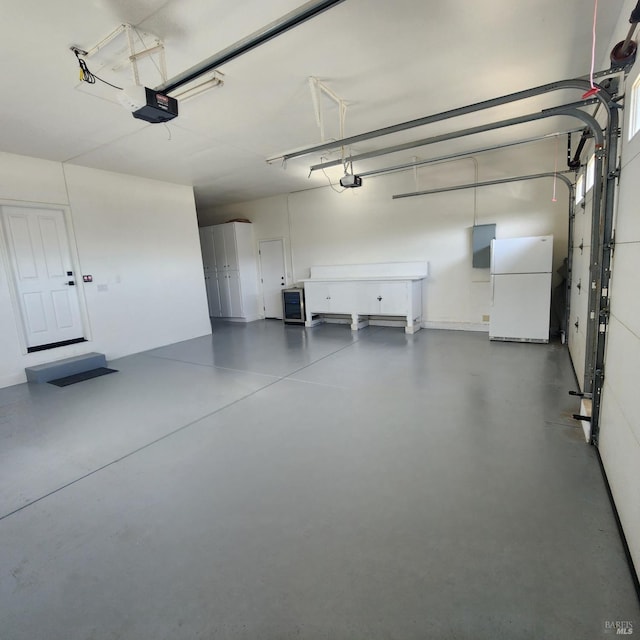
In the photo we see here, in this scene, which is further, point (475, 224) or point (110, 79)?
point (475, 224)

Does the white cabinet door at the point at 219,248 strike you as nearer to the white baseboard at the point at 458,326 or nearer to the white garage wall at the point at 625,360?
the white baseboard at the point at 458,326

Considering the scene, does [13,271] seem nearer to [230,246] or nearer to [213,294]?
[230,246]

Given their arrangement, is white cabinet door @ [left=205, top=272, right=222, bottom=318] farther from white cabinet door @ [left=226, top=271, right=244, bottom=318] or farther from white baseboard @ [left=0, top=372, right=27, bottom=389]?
white baseboard @ [left=0, top=372, right=27, bottom=389]

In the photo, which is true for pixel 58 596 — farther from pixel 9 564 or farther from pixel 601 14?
pixel 601 14

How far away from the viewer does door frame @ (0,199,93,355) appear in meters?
4.32

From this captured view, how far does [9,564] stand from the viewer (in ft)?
5.28

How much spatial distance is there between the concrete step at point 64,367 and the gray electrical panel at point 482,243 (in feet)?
20.0

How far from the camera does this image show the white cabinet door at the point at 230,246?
26.6ft

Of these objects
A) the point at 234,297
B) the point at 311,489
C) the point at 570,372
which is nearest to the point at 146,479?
the point at 311,489

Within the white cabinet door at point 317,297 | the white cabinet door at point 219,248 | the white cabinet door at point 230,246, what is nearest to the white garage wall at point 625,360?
the white cabinet door at point 317,297

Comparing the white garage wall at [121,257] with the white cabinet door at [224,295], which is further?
the white cabinet door at [224,295]

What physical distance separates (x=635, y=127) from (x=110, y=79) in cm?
361

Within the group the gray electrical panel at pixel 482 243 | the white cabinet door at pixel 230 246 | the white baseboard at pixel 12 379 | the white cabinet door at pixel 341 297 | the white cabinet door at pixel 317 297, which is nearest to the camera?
the white baseboard at pixel 12 379

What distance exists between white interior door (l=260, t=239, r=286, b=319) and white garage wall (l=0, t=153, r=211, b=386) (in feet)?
6.67
